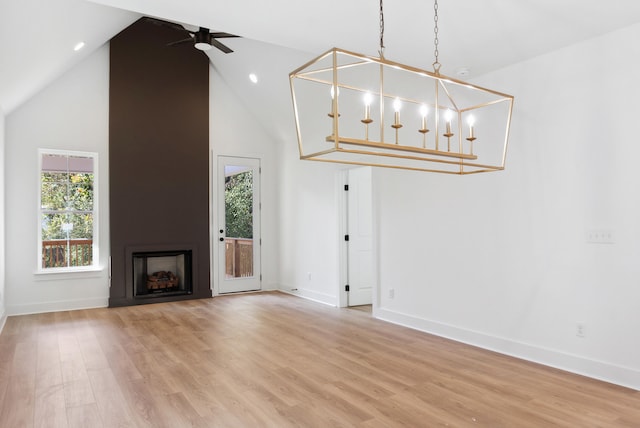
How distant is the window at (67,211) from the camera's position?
614 cm

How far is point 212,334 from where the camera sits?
4.85 m

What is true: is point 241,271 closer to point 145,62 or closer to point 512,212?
point 145,62

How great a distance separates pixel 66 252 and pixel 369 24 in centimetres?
538

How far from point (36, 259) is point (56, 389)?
3391mm

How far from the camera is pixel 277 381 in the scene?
3412 mm

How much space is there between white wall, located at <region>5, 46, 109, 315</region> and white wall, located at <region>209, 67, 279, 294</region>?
5.39ft

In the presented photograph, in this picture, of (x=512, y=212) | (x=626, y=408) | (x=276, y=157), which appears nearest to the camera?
(x=626, y=408)

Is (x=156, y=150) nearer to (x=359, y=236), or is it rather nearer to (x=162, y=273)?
(x=162, y=273)

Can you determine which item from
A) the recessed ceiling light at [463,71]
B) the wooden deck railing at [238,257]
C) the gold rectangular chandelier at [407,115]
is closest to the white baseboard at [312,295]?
the wooden deck railing at [238,257]

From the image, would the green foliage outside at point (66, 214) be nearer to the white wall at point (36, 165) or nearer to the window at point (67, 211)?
the window at point (67, 211)

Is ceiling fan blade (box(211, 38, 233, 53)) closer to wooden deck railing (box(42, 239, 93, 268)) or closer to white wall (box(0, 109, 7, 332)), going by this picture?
white wall (box(0, 109, 7, 332))

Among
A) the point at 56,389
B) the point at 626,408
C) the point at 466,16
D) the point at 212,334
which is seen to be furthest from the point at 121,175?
the point at 626,408

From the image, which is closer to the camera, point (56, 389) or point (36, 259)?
point (56, 389)

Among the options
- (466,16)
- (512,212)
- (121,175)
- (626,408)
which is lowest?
(626,408)
